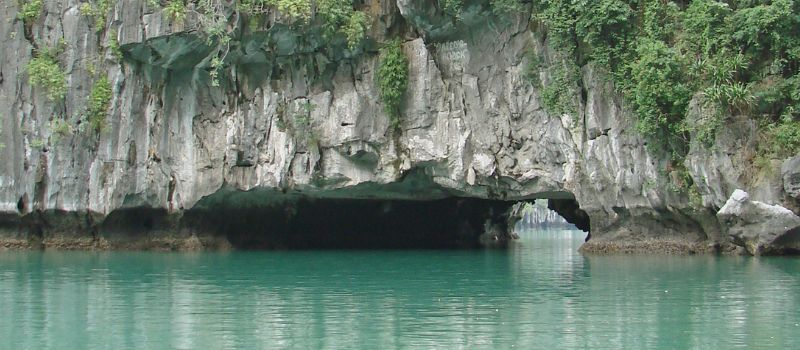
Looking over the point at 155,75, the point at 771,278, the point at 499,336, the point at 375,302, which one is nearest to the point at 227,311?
the point at 375,302

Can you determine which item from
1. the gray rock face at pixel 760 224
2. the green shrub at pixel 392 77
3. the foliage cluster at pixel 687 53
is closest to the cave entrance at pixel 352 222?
the green shrub at pixel 392 77

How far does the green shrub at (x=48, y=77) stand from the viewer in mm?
25172

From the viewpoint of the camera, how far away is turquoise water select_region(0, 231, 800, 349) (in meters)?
9.35

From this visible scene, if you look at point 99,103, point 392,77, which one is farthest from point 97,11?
point 392,77

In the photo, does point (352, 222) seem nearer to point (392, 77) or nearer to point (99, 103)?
point (392, 77)

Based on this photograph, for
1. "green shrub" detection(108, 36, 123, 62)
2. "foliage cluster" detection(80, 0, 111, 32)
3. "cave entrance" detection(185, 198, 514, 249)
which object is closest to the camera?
"green shrub" detection(108, 36, 123, 62)

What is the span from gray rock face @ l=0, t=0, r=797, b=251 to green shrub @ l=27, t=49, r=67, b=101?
46 cm

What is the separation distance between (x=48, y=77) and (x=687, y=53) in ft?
50.4

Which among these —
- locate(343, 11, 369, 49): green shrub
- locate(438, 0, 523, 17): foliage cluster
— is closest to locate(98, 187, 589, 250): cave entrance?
locate(343, 11, 369, 49): green shrub

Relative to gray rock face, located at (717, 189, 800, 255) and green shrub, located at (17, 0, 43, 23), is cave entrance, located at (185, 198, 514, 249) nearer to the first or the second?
green shrub, located at (17, 0, 43, 23)

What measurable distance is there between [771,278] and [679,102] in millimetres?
6242

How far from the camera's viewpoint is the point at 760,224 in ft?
62.3

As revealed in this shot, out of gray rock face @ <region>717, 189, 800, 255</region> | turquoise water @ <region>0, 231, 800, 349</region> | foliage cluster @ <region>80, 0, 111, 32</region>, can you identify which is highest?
Result: foliage cluster @ <region>80, 0, 111, 32</region>

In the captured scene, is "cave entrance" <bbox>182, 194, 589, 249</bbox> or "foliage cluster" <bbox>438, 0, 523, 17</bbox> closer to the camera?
"foliage cluster" <bbox>438, 0, 523, 17</bbox>
